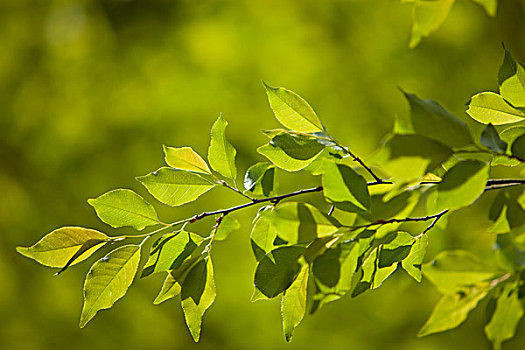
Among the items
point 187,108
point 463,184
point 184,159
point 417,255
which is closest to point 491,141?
point 463,184

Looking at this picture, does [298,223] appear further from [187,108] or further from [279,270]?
[187,108]

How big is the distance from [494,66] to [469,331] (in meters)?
1.01

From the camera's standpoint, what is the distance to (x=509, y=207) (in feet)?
0.97

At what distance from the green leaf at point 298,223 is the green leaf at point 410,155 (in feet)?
0.21

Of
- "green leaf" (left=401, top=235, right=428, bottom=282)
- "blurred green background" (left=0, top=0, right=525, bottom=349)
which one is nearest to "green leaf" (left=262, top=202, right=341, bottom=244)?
"green leaf" (left=401, top=235, right=428, bottom=282)

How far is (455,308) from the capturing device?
1.04ft

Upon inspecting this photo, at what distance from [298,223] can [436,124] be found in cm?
9

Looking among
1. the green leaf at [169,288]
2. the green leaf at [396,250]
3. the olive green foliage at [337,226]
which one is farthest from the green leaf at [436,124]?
the green leaf at [169,288]

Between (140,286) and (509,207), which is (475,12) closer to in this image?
(140,286)

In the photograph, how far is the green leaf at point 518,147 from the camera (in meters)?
0.28

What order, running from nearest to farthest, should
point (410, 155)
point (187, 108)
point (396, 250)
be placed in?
point (410, 155)
point (396, 250)
point (187, 108)

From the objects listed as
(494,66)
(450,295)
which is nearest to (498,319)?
(450,295)

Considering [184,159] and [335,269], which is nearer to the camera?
[335,269]

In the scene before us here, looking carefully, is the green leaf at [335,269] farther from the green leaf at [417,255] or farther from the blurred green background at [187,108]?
the blurred green background at [187,108]
